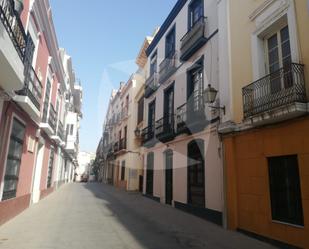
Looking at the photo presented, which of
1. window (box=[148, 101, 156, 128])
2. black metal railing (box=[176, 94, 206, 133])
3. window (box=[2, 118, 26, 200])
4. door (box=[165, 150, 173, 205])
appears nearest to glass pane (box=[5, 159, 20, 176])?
window (box=[2, 118, 26, 200])

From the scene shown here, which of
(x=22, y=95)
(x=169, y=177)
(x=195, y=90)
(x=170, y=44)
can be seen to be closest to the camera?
(x=22, y=95)

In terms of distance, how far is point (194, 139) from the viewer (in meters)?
10.0

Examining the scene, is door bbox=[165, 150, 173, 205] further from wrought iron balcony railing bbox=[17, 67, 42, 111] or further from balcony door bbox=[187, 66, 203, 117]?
wrought iron balcony railing bbox=[17, 67, 42, 111]

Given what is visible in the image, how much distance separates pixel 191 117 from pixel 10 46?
6.52 meters

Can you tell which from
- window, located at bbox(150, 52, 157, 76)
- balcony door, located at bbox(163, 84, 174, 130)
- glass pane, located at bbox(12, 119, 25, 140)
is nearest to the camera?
glass pane, located at bbox(12, 119, 25, 140)

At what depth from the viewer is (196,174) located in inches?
387

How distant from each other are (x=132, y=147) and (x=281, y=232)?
15778 millimetres

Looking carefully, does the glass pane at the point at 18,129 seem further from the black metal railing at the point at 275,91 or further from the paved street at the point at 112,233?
the black metal railing at the point at 275,91

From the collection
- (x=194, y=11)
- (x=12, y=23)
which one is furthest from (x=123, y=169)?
(x=12, y=23)

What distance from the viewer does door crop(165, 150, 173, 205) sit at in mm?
12352

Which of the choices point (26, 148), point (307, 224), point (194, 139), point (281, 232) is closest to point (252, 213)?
point (281, 232)

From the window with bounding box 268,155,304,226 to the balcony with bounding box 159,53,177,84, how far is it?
756 cm

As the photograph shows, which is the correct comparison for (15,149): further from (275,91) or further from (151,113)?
(151,113)

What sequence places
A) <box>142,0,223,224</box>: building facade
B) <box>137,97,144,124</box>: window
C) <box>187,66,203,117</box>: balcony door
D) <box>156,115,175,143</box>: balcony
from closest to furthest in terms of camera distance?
<box>142,0,223,224</box>: building facade
<box>187,66,203,117</box>: balcony door
<box>156,115,175,143</box>: balcony
<box>137,97,144,124</box>: window
